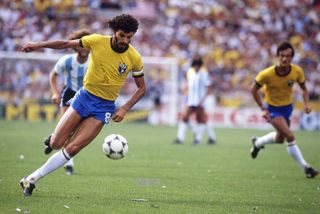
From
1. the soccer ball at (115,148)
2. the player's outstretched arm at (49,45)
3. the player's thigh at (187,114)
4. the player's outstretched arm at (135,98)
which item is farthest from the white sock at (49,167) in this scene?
the player's thigh at (187,114)

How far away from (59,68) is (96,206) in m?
4.87

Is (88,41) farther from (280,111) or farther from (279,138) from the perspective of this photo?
(279,138)

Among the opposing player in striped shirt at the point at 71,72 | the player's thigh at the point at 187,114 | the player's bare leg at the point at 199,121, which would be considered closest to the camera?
the opposing player in striped shirt at the point at 71,72

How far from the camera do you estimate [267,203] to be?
391 inches

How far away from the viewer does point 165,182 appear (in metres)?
12.1

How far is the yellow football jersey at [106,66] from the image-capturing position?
977cm

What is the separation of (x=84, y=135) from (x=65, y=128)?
300mm

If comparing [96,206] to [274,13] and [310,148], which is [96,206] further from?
[274,13]

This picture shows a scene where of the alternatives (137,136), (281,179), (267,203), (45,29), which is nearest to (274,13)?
(45,29)

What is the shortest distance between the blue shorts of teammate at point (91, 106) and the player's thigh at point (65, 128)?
0.32 ft

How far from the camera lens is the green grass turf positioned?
30.1ft

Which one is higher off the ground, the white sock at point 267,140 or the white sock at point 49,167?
the white sock at point 267,140

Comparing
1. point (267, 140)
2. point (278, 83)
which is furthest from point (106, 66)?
point (267, 140)

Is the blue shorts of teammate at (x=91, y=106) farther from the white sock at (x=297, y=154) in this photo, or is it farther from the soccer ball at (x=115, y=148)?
the white sock at (x=297, y=154)
